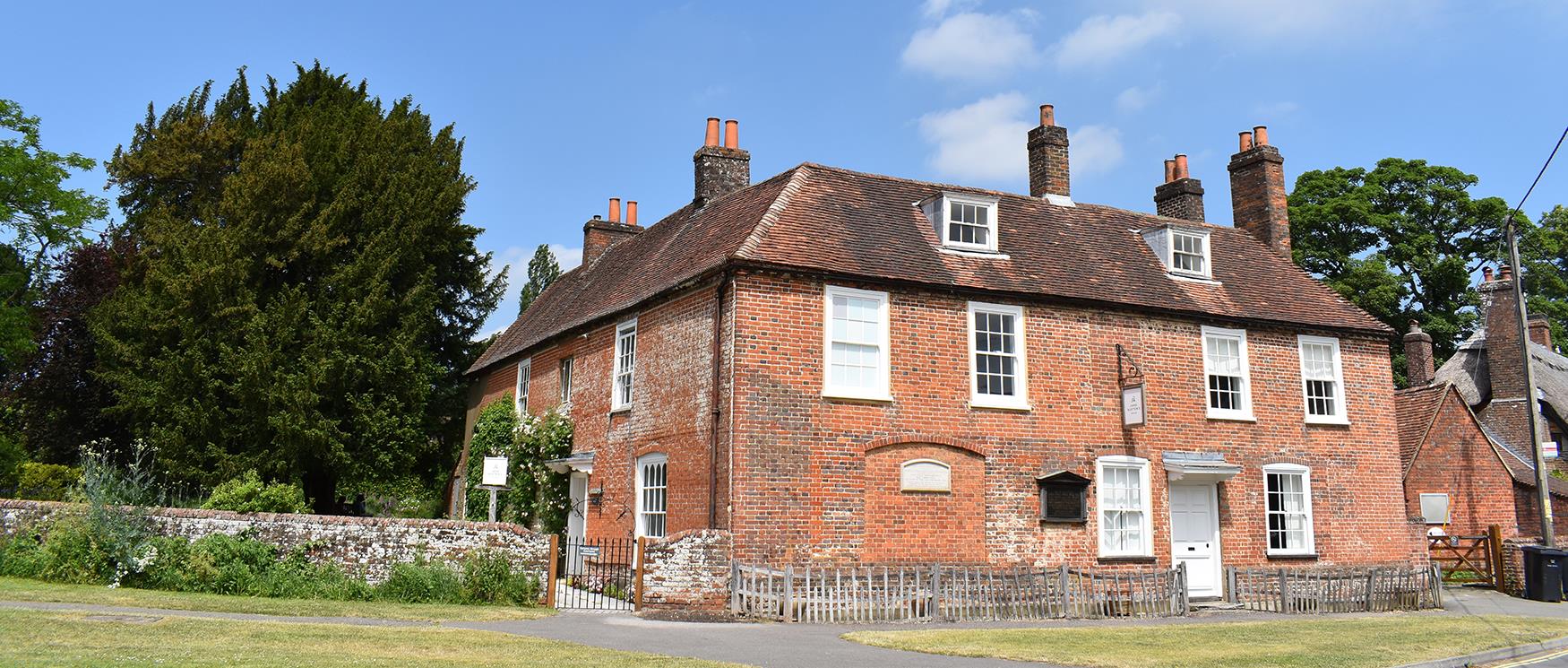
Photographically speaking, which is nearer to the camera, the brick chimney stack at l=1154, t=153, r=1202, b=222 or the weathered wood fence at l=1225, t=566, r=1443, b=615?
the weathered wood fence at l=1225, t=566, r=1443, b=615

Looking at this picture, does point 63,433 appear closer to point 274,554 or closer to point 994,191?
point 274,554

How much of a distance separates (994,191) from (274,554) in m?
15.4

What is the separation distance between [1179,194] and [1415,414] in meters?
9.01

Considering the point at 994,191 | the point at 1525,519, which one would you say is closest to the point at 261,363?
the point at 994,191

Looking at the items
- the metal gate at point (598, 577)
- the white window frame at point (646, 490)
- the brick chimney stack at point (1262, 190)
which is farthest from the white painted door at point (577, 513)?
the brick chimney stack at point (1262, 190)

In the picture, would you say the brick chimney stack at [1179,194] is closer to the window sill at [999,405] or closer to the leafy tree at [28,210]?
the window sill at [999,405]

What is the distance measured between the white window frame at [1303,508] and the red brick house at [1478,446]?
7.08m

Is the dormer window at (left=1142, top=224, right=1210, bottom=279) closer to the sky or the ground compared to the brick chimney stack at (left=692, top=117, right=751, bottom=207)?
closer to the ground

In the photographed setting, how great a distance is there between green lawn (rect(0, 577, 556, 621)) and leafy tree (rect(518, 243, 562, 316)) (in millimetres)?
37176

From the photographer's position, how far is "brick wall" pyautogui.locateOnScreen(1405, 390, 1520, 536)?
26.9 meters

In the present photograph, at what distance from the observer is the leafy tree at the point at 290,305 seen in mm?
24062

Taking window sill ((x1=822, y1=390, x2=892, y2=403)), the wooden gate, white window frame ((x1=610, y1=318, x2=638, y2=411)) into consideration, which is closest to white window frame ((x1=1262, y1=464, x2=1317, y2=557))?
the wooden gate

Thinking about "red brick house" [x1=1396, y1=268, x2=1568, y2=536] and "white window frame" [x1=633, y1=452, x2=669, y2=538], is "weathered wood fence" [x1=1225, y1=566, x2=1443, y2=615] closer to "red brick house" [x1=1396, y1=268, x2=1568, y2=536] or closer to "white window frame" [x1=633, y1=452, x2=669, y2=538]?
"red brick house" [x1=1396, y1=268, x2=1568, y2=536]

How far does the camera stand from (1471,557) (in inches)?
1013
